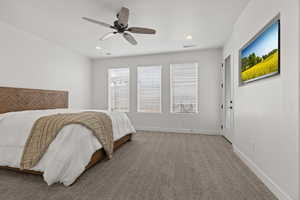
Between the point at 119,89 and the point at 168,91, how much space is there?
187 centimetres

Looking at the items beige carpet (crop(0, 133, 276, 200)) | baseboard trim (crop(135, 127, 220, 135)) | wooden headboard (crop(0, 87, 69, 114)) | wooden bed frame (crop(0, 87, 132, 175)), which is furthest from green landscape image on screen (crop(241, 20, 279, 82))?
wooden headboard (crop(0, 87, 69, 114))

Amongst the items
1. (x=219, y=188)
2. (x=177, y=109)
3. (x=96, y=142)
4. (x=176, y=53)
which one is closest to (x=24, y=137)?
(x=96, y=142)

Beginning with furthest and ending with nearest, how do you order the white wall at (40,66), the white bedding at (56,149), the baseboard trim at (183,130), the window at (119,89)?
the window at (119,89)
the baseboard trim at (183,130)
the white wall at (40,66)
the white bedding at (56,149)

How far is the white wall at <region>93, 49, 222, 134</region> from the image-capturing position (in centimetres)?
430

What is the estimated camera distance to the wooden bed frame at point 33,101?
8.95ft

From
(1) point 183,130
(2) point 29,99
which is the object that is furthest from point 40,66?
(1) point 183,130

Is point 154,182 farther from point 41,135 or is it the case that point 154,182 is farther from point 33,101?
point 33,101

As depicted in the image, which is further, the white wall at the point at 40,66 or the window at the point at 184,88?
the window at the point at 184,88

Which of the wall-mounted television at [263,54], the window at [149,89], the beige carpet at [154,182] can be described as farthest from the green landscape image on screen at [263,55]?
the window at [149,89]

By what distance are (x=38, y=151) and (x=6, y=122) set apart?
0.80 m

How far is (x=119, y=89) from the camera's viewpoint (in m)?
5.23

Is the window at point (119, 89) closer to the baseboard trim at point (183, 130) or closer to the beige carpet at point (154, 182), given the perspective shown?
the baseboard trim at point (183, 130)

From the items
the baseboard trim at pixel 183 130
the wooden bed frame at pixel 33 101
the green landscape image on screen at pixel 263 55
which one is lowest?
the baseboard trim at pixel 183 130

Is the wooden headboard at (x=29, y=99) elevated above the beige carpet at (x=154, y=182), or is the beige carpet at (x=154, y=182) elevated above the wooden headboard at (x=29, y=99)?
the wooden headboard at (x=29, y=99)
